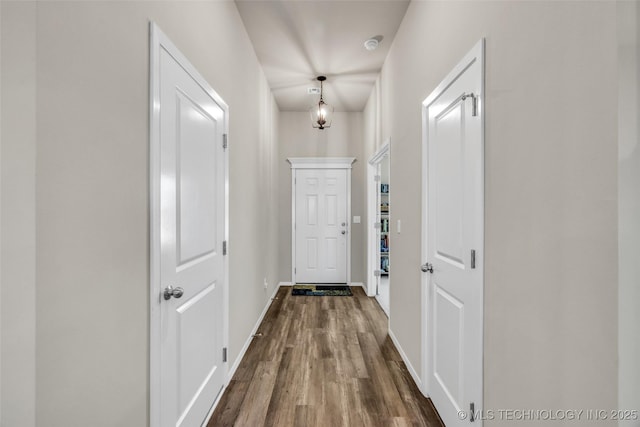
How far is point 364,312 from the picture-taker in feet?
12.6

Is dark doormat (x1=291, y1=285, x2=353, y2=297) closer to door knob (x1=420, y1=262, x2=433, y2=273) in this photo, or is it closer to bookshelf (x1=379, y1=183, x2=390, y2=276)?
bookshelf (x1=379, y1=183, x2=390, y2=276)

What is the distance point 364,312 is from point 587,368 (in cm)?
310

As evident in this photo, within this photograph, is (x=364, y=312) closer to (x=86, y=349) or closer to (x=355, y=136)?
(x=355, y=136)

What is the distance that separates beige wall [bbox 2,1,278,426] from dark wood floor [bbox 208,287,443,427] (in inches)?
35.8

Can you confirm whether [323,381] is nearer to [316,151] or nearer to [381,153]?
[381,153]

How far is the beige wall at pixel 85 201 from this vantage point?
747 mm

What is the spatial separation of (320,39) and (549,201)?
264cm

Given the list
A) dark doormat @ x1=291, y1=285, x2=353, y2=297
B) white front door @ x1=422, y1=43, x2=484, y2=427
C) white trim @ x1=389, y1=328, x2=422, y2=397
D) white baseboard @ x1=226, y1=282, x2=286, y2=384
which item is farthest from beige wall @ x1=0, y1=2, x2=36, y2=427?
dark doormat @ x1=291, y1=285, x2=353, y2=297

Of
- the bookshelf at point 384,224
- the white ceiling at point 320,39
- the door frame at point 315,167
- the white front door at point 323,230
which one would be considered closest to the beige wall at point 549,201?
the white ceiling at point 320,39

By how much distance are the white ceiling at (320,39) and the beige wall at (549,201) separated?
3.96 feet

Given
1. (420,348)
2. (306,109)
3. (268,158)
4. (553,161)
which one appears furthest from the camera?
(306,109)

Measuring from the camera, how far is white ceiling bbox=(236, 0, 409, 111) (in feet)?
8.22

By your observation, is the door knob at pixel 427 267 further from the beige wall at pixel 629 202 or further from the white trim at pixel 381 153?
the white trim at pixel 381 153

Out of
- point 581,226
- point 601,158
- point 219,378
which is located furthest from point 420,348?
point 601,158
